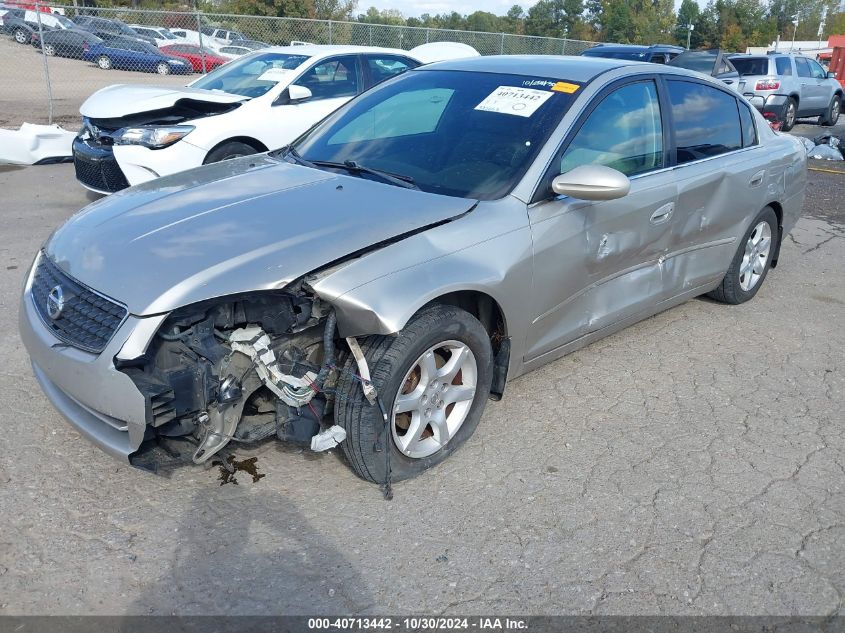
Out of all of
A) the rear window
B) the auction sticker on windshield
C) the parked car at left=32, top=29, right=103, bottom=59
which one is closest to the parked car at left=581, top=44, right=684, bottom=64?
the rear window

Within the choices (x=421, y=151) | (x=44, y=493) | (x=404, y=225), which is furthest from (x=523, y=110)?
(x=44, y=493)

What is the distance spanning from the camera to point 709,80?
16.3 ft

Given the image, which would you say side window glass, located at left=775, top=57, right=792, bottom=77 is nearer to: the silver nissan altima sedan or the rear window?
the rear window

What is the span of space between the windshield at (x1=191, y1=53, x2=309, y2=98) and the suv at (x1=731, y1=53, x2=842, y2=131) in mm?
11861

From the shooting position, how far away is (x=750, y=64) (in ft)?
57.5

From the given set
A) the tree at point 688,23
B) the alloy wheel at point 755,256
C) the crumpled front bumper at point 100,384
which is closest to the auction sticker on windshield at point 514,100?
the crumpled front bumper at point 100,384

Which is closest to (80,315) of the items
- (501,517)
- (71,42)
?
(501,517)

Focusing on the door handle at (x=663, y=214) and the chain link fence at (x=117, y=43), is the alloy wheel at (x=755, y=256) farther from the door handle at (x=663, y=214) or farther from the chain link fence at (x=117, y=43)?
the chain link fence at (x=117, y=43)

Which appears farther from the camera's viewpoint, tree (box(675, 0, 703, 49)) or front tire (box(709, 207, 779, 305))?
tree (box(675, 0, 703, 49))

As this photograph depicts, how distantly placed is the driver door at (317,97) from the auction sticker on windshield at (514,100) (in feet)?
13.3

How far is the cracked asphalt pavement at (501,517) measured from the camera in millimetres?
2695

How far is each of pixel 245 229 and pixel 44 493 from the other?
1.36 metres

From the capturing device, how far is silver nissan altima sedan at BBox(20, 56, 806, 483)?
2.87m

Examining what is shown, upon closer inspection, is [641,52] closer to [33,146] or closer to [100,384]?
[33,146]
